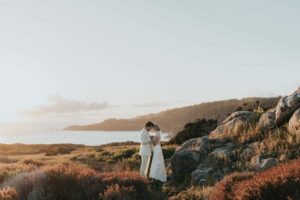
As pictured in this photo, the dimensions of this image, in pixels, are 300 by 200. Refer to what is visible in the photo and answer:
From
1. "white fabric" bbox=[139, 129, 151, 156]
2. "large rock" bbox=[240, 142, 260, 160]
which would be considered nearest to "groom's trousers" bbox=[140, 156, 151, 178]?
"white fabric" bbox=[139, 129, 151, 156]

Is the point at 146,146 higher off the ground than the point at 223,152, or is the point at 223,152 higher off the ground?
the point at 146,146

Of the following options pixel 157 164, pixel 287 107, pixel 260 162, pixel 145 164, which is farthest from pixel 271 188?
pixel 287 107

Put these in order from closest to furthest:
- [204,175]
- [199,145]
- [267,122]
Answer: [204,175] → [267,122] → [199,145]

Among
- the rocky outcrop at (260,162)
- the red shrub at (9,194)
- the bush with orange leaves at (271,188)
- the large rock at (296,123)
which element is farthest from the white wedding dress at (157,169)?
the red shrub at (9,194)

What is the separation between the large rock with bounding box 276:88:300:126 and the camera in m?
12.3

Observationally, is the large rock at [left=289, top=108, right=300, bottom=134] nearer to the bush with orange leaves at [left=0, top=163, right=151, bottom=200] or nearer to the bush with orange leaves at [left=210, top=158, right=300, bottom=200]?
the bush with orange leaves at [left=210, top=158, right=300, bottom=200]

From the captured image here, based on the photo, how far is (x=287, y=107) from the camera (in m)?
12.4

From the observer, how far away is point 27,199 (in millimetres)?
6961

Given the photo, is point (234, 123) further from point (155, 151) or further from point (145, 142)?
point (145, 142)

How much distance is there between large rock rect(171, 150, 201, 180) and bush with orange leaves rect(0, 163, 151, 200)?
14.5ft

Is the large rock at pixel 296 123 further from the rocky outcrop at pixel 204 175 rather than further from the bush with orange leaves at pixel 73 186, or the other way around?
the bush with orange leaves at pixel 73 186

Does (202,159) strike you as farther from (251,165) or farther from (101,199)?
(101,199)

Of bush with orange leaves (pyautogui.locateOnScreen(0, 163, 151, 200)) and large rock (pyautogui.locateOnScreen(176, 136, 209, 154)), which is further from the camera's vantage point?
large rock (pyautogui.locateOnScreen(176, 136, 209, 154))

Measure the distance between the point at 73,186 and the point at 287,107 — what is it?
32.6ft
